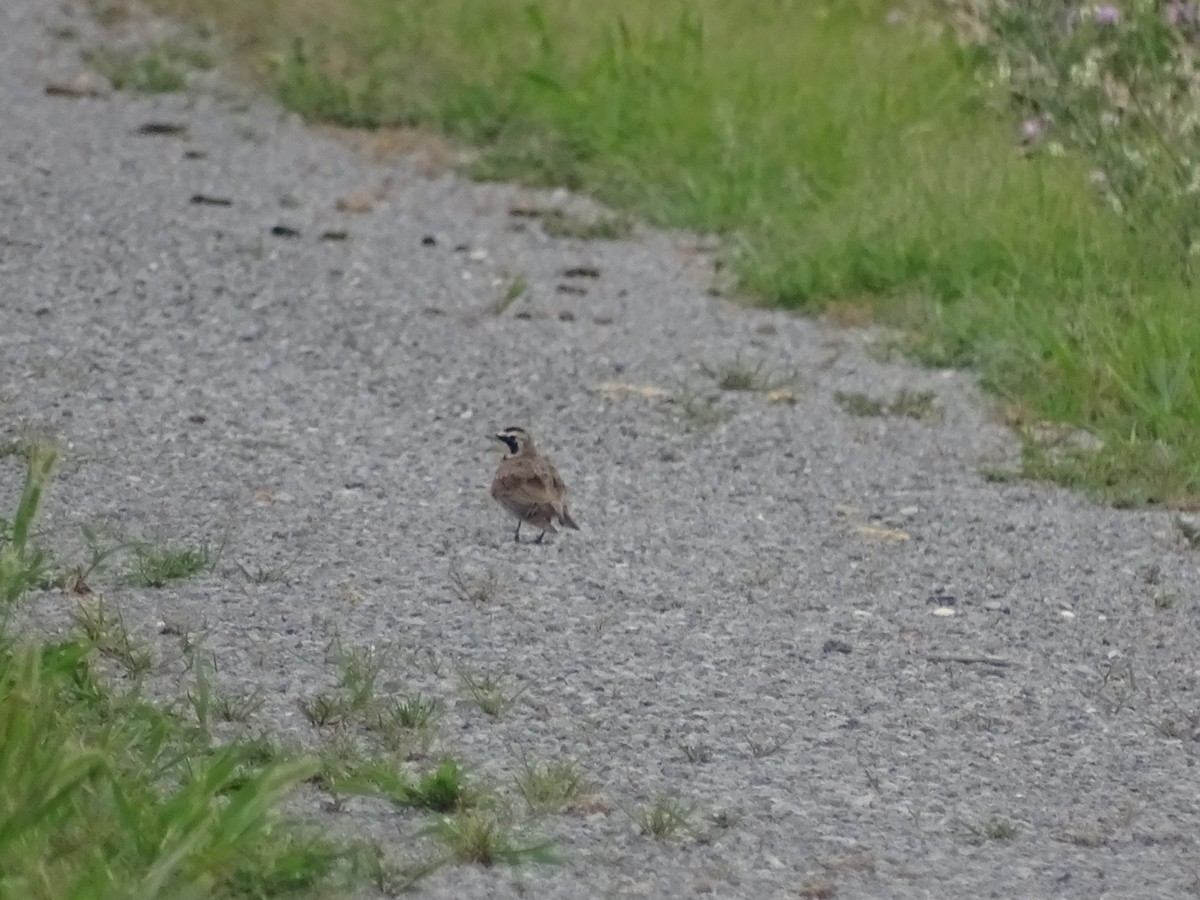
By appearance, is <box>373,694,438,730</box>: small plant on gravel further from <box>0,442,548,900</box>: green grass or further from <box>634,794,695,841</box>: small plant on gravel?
<box>634,794,695,841</box>: small plant on gravel

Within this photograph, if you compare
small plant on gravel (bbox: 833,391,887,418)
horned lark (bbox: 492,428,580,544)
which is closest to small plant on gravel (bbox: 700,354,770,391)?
small plant on gravel (bbox: 833,391,887,418)

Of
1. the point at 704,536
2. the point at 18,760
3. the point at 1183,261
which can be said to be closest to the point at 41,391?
the point at 704,536

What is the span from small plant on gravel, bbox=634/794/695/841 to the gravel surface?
25 mm

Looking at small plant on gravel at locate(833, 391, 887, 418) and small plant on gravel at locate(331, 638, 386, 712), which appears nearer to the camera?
small plant on gravel at locate(331, 638, 386, 712)

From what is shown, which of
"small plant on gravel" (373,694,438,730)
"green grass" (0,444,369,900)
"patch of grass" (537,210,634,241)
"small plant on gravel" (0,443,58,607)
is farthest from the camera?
"patch of grass" (537,210,634,241)

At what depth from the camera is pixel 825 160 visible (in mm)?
10273

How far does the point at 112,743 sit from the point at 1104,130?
18.5 feet

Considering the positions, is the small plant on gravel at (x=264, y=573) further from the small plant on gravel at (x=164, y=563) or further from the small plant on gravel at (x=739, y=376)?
the small plant on gravel at (x=739, y=376)

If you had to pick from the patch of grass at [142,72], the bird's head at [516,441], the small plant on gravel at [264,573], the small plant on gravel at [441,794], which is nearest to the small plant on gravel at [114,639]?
the small plant on gravel at [264,573]

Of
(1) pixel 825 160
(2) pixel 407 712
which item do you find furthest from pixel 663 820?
(1) pixel 825 160

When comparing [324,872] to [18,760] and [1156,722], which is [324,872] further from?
[1156,722]

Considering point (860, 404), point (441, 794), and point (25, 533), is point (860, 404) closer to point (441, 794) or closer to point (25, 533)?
point (441, 794)

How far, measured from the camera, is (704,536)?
6.75m

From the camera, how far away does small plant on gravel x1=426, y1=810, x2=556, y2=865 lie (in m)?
4.30
